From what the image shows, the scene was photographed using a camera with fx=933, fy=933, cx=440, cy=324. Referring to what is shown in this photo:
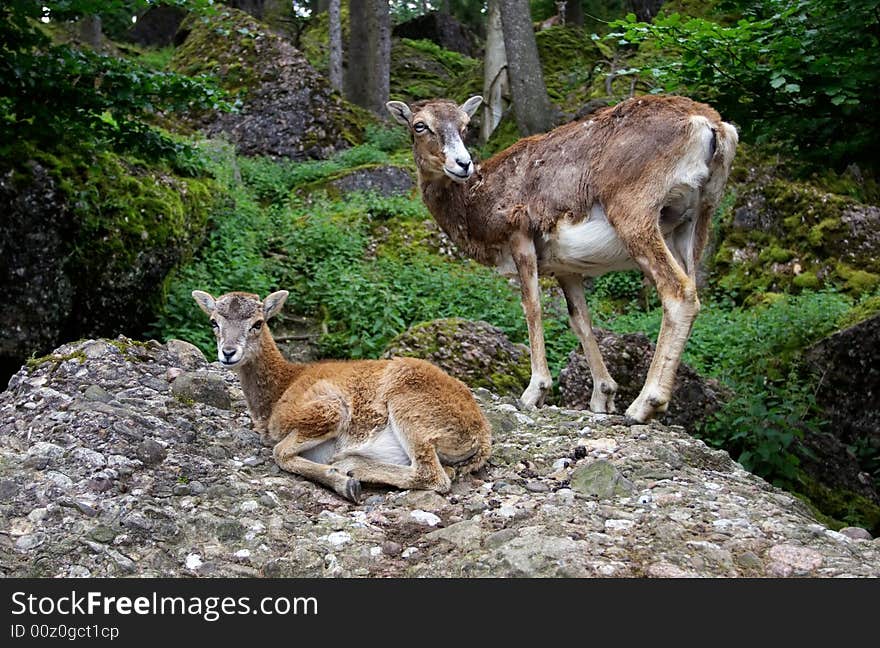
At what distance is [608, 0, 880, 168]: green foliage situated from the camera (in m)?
7.23

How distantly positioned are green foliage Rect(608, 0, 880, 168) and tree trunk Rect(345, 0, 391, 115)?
47.6 ft

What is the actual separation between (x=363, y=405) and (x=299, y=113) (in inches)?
528

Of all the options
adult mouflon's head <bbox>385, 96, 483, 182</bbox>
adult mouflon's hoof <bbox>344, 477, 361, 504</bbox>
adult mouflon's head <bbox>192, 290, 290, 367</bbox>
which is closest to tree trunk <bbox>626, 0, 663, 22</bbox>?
adult mouflon's head <bbox>385, 96, 483, 182</bbox>

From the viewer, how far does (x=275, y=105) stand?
60.2 ft

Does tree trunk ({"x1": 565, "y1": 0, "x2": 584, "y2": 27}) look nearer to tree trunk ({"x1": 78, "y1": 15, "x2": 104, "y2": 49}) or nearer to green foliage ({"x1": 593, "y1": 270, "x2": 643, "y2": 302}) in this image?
tree trunk ({"x1": 78, "y1": 15, "x2": 104, "y2": 49})

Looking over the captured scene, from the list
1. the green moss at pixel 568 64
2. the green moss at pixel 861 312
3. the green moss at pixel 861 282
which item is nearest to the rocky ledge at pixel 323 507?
the green moss at pixel 861 312

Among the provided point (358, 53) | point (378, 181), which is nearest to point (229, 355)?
point (378, 181)

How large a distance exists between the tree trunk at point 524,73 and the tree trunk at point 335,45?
7581mm

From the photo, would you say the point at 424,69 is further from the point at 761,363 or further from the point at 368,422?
the point at 368,422

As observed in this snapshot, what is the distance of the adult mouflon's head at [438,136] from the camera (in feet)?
26.1

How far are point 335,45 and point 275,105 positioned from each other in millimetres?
5204

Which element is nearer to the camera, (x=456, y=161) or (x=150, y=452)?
(x=150, y=452)

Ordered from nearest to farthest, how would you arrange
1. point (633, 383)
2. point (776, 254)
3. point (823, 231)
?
point (633, 383), point (823, 231), point (776, 254)
